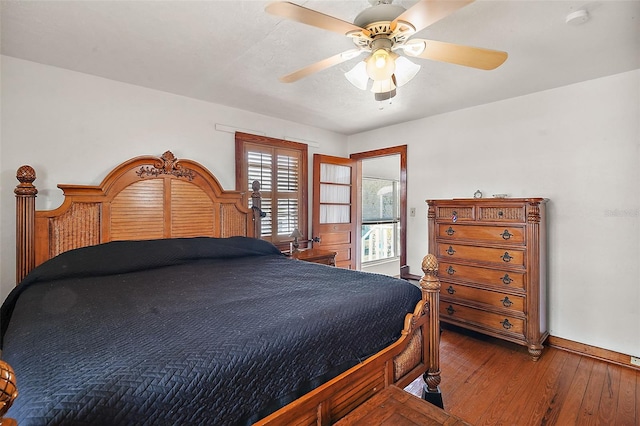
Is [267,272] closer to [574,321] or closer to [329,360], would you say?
[329,360]

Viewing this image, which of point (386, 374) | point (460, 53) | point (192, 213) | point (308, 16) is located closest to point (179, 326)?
point (386, 374)

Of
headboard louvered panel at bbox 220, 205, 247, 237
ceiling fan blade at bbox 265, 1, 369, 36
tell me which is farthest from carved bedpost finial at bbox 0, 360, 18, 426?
headboard louvered panel at bbox 220, 205, 247, 237

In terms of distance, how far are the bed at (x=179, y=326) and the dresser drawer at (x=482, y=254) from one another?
139cm

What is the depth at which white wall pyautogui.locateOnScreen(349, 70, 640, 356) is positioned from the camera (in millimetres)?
2504

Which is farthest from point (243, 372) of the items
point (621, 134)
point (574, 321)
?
point (621, 134)

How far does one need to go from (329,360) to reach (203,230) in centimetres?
220

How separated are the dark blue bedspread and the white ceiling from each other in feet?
4.81

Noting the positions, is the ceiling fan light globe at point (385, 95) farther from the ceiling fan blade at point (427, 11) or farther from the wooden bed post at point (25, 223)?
the wooden bed post at point (25, 223)

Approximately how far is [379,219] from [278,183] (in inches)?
110

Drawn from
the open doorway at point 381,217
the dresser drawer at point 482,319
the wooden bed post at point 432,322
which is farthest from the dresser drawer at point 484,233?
the open doorway at point 381,217

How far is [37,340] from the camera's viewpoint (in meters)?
1.00

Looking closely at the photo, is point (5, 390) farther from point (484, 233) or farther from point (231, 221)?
point (484, 233)

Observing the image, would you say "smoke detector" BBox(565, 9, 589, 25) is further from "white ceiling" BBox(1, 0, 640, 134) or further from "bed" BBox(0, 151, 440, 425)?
"bed" BBox(0, 151, 440, 425)

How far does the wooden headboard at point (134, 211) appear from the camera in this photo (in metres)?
2.15
